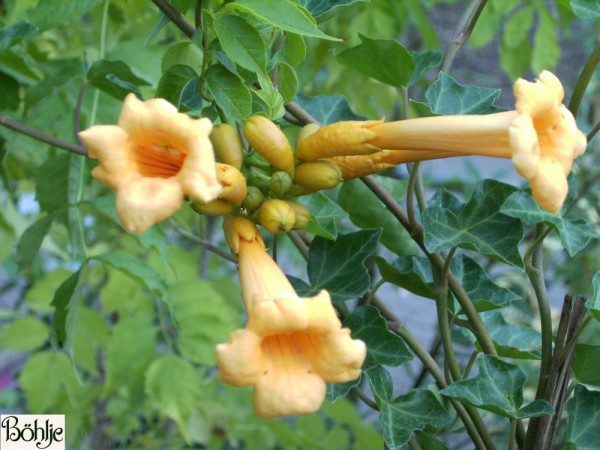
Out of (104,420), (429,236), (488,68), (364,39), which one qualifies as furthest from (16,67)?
(488,68)

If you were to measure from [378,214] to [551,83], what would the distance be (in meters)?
0.30

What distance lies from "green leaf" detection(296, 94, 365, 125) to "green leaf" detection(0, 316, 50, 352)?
0.93m

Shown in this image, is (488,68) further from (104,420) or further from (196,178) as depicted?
(196,178)

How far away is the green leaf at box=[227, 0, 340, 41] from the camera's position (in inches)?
24.9

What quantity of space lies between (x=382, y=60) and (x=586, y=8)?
0.20m

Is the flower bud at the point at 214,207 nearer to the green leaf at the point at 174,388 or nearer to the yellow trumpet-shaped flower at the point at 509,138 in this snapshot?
the yellow trumpet-shaped flower at the point at 509,138

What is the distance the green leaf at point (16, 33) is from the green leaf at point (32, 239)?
0.24 m

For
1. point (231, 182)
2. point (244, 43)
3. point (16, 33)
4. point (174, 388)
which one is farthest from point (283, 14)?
point (174, 388)

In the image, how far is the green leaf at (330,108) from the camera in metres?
0.91

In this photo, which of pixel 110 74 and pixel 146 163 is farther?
pixel 110 74

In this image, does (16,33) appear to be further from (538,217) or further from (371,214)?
(538,217)

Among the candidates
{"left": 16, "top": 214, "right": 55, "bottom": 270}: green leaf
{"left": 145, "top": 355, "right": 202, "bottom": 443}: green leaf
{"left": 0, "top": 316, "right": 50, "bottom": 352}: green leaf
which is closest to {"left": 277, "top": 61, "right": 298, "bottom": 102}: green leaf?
{"left": 16, "top": 214, "right": 55, "bottom": 270}: green leaf

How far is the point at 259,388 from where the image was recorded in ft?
1.81

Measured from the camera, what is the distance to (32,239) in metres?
1.10
